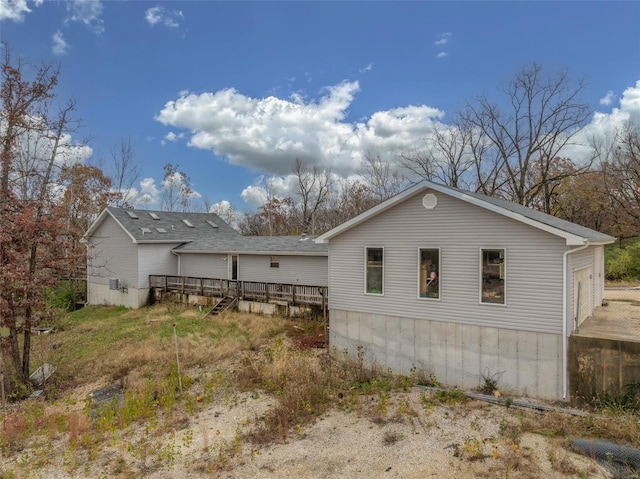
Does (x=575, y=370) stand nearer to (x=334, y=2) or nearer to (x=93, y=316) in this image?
(x=334, y=2)

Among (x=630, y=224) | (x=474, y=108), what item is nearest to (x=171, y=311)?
(x=474, y=108)

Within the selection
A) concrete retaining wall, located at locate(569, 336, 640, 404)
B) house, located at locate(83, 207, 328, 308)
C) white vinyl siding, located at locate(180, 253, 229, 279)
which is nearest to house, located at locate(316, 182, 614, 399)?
concrete retaining wall, located at locate(569, 336, 640, 404)

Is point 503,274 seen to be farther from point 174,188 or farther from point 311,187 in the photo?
point 174,188

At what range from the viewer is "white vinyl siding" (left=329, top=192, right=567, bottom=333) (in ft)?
28.0

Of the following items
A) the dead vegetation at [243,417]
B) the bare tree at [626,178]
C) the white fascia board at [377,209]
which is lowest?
the dead vegetation at [243,417]

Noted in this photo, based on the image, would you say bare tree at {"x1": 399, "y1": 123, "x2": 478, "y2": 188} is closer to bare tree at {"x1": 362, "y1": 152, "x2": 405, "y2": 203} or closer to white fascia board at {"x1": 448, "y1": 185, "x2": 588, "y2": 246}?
bare tree at {"x1": 362, "y1": 152, "x2": 405, "y2": 203}

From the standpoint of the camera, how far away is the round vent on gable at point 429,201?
9930mm

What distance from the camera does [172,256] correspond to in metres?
23.0

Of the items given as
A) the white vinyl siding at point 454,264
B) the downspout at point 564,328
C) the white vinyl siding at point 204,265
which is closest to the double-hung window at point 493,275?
the white vinyl siding at point 454,264

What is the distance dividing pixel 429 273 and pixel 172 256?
17.7m

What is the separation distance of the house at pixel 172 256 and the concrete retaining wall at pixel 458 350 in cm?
617

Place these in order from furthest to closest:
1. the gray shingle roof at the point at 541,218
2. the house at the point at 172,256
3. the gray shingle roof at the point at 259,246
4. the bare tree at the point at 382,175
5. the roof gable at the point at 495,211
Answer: the bare tree at the point at 382,175, the house at the point at 172,256, the gray shingle roof at the point at 259,246, the gray shingle roof at the point at 541,218, the roof gable at the point at 495,211

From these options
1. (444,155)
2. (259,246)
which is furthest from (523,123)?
(259,246)

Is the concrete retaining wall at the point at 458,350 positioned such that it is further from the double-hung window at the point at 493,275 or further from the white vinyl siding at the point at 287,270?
the white vinyl siding at the point at 287,270
